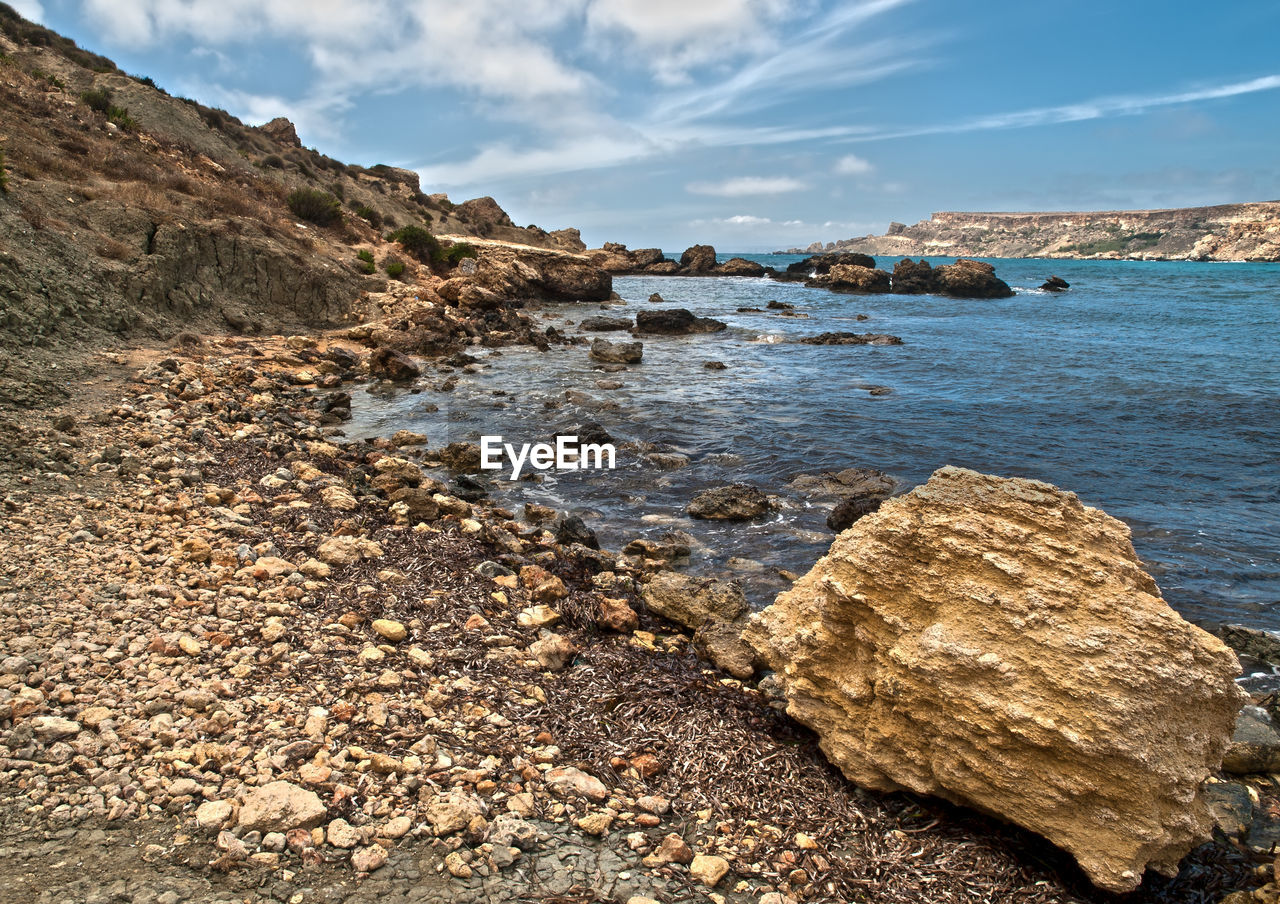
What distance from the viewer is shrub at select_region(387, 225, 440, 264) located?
43.5 m

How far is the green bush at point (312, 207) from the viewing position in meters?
34.5

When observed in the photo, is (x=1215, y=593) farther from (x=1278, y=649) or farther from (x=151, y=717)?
(x=151, y=717)

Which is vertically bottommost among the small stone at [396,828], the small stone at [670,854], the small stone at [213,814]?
the small stone at [670,854]

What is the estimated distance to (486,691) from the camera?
5.15 meters

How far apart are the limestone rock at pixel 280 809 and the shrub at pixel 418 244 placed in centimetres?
4387

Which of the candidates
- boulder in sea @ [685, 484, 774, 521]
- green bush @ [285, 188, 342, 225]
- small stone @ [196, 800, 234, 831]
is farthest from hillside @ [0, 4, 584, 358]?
boulder in sea @ [685, 484, 774, 521]

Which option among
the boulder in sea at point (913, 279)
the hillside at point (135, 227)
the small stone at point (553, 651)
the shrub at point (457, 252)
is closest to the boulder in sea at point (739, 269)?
the boulder in sea at point (913, 279)

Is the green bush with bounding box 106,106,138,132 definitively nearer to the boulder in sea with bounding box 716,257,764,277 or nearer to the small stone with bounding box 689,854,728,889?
the small stone with bounding box 689,854,728,889

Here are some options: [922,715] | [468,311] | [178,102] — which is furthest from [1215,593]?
[178,102]

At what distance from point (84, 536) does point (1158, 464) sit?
717 inches

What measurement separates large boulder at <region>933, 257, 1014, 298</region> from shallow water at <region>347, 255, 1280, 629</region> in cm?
3086

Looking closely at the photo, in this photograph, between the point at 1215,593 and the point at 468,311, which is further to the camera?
the point at 468,311

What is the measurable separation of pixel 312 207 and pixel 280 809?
124ft

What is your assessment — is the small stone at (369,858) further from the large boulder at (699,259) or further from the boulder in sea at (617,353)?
the large boulder at (699,259)
